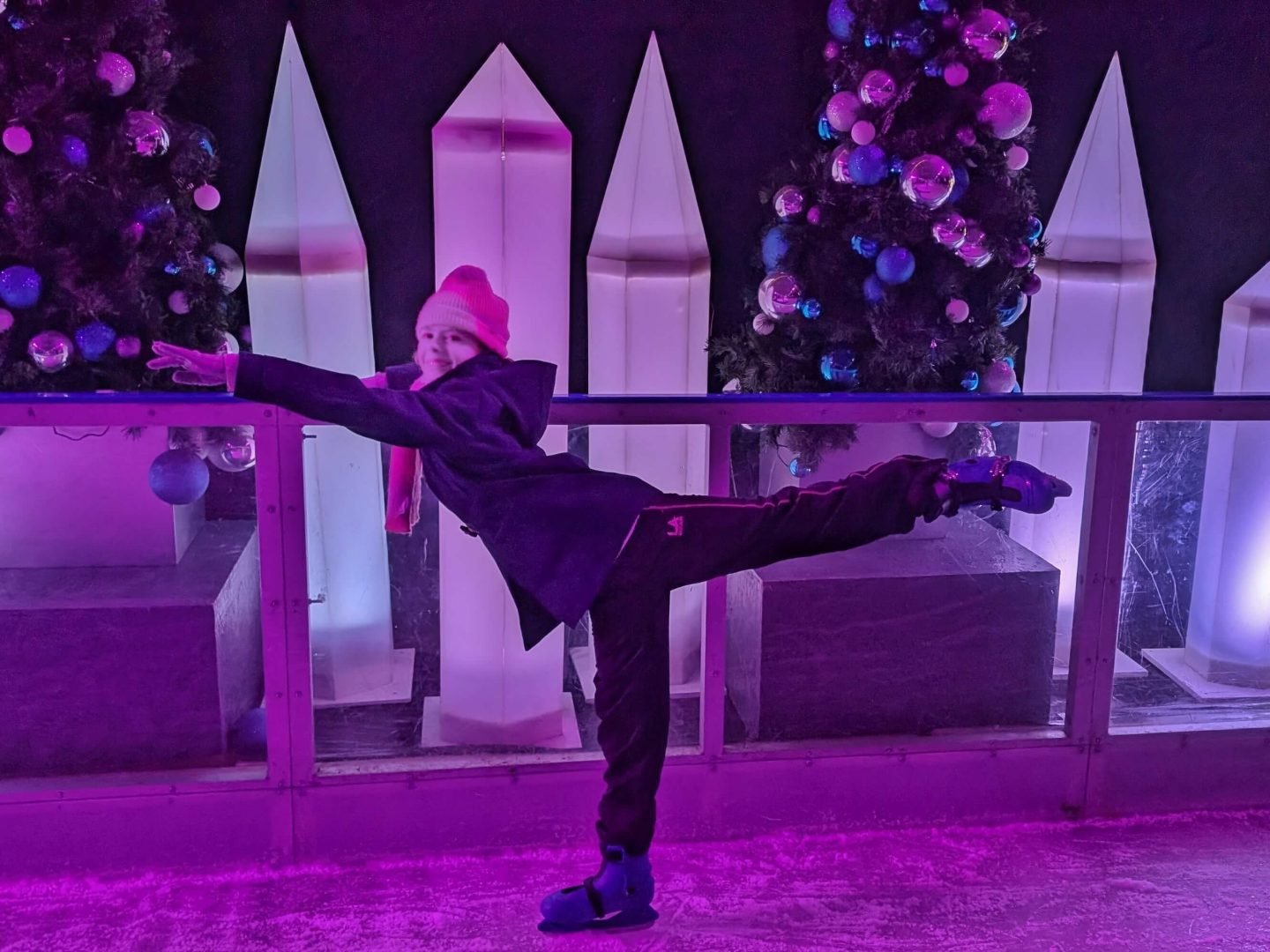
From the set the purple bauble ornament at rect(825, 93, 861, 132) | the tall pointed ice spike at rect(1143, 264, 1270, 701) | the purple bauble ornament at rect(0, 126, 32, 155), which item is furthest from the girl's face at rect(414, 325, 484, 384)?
the tall pointed ice spike at rect(1143, 264, 1270, 701)

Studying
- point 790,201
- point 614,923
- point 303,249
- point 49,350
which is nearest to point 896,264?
point 790,201

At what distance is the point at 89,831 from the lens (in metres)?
2.59

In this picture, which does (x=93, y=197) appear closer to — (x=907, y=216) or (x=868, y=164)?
(x=868, y=164)

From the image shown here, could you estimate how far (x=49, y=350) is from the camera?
115 inches

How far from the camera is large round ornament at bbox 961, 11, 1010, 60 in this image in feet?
10.1

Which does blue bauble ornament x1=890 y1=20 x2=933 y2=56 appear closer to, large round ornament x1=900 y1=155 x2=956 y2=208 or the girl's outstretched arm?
large round ornament x1=900 y1=155 x2=956 y2=208

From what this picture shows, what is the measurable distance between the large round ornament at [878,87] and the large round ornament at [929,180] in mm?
204

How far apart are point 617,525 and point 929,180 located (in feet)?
4.83

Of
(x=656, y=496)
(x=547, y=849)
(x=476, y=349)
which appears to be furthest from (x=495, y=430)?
(x=547, y=849)

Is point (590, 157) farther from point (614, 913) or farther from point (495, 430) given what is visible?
point (614, 913)

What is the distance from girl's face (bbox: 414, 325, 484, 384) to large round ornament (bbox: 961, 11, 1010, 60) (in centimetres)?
175

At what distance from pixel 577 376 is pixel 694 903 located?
5.97ft

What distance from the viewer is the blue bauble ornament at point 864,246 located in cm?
325

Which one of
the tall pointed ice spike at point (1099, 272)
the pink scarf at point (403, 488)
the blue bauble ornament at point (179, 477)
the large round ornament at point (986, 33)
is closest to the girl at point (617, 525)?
the pink scarf at point (403, 488)
